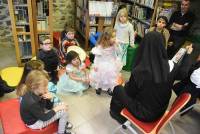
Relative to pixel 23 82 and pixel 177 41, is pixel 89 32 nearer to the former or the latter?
pixel 177 41

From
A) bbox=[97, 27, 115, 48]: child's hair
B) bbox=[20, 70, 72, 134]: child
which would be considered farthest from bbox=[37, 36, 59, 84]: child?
bbox=[20, 70, 72, 134]: child

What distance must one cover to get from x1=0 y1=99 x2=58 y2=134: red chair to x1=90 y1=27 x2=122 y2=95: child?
102 cm

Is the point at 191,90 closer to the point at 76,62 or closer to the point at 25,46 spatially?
the point at 76,62

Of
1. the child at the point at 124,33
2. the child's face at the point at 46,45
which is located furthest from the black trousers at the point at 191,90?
the child's face at the point at 46,45

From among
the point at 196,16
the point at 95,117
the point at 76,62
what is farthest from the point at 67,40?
the point at 196,16

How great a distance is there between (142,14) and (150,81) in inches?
110

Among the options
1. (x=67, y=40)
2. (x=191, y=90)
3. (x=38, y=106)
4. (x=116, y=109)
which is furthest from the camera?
(x=67, y=40)

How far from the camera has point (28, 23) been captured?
3.33m

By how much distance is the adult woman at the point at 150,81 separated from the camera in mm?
1828

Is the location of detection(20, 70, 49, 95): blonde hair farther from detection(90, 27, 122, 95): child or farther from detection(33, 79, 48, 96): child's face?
detection(90, 27, 122, 95): child

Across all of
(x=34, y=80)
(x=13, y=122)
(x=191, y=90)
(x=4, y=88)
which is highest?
(x=34, y=80)

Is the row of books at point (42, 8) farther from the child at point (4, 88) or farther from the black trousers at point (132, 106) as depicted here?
the black trousers at point (132, 106)

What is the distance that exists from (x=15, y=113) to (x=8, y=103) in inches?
8.4

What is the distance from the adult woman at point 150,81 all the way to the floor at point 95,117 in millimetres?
677
